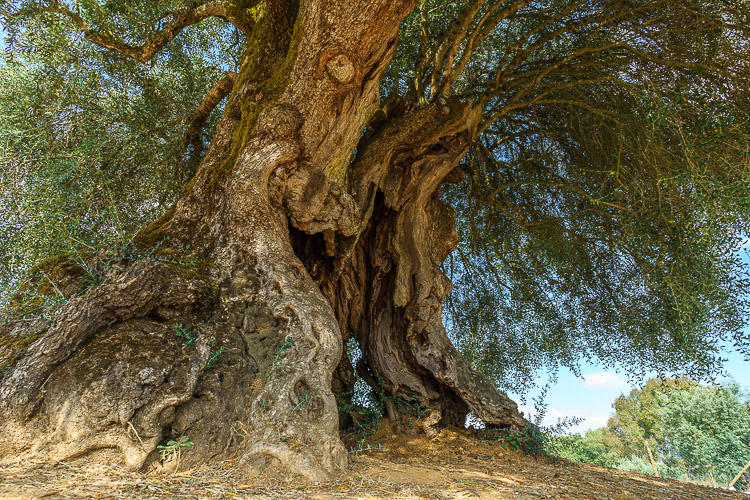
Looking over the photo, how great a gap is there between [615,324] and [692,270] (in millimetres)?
3257

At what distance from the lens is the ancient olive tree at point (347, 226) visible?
387cm

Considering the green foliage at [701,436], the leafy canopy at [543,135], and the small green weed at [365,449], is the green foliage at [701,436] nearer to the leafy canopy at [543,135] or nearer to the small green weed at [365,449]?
the leafy canopy at [543,135]

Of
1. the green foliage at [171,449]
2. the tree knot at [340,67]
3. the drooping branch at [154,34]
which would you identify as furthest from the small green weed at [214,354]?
the drooping branch at [154,34]

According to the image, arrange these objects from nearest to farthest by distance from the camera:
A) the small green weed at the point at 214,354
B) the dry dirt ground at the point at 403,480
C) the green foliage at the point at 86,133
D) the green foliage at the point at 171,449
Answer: the dry dirt ground at the point at 403,480 → the green foliage at the point at 171,449 → the small green weed at the point at 214,354 → the green foliage at the point at 86,133

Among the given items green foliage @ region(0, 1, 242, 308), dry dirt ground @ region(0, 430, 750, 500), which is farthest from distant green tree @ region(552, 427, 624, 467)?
green foliage @ region(0, 1, 242, 308)

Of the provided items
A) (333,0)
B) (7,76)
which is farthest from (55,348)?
(7,76)

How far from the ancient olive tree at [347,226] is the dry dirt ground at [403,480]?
263mm

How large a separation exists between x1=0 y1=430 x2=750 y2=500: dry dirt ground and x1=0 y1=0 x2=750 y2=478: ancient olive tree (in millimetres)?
263

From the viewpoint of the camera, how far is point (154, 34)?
694 centimetres

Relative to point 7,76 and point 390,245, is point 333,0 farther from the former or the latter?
point 7,76

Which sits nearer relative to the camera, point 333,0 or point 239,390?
point 239,390

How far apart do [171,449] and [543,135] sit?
31.5 ft

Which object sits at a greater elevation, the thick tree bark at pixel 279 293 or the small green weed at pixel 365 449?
the thick tree bark at pixel 279 293

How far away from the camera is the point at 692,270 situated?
6648 mm
